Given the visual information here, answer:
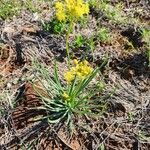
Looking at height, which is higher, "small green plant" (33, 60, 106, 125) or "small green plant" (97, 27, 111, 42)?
"small green plant" (97, 27, 111, 42)

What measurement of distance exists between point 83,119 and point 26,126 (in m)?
0.46

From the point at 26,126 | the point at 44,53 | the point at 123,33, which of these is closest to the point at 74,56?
the point at 44,53

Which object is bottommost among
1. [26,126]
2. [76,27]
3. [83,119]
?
[26,126]

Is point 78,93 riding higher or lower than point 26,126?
higher

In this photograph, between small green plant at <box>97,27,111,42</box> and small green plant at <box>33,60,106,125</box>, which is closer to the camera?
small green plant at <box>33,60,106,125</box>

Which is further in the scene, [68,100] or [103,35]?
[103,35]

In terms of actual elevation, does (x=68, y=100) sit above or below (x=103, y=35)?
below

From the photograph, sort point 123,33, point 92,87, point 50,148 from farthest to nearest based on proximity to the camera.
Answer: point 123,33 < point 92,87 < point 50,148

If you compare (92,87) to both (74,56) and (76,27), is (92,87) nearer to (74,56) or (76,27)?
(74,56)

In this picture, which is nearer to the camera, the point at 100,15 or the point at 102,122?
the point at 102,122

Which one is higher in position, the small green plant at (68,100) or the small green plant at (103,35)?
the small green plant at (103,35)

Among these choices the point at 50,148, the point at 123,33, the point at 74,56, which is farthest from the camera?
the point at 123,33

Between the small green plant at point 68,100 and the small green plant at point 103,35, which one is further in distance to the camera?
the small green plant at point 103,35

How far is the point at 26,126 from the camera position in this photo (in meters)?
3.24
